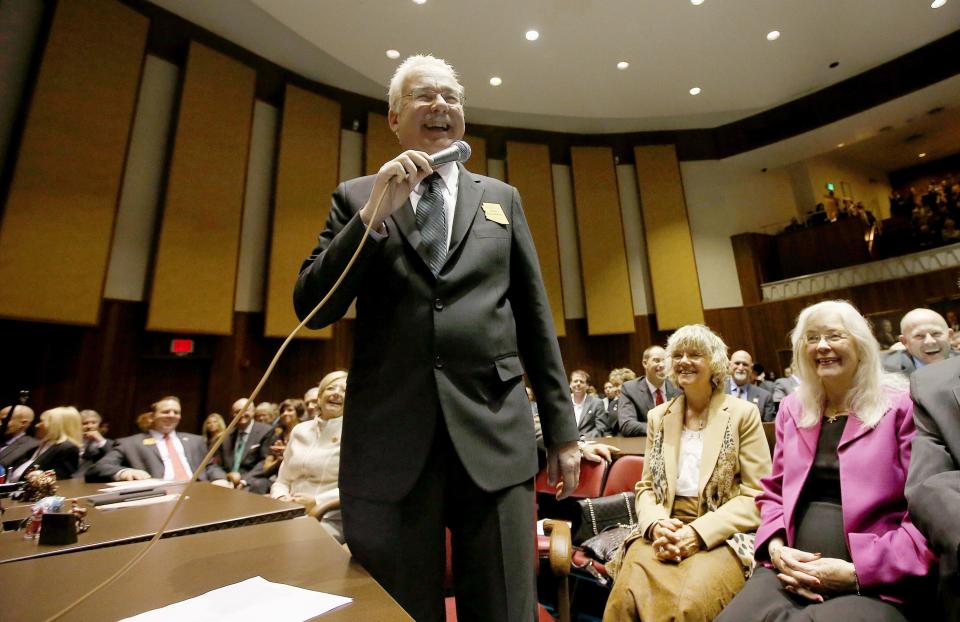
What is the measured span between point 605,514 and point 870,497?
3.56 ft

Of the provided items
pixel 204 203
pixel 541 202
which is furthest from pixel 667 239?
pixel 204 203

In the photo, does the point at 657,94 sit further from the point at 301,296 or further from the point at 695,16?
the point at 301,296

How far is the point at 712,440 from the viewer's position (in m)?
2.01

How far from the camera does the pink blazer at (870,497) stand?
135 centimetres

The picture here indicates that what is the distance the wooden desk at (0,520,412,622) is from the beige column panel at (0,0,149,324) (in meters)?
5.26

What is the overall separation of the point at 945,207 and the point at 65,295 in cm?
1309

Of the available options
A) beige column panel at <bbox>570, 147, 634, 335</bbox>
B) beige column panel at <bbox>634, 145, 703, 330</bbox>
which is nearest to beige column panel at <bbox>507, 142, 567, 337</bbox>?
beige column panel at <bbox>570, 147, 634, 335</bbox>

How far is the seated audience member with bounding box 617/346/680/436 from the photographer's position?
4266 mm

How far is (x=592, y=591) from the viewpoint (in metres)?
2.71

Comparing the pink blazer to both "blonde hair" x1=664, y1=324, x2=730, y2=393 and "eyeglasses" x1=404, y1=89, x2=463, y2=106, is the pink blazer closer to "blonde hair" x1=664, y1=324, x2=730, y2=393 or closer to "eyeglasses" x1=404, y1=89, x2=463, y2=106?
"blonde hair" x1=664, y1=324, x2=730, y2=393

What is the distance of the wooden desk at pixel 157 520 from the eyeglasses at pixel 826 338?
174 cm

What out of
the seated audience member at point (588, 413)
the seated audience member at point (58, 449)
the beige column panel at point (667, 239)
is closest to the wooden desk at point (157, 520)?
the seated audience member at point (58, 449)

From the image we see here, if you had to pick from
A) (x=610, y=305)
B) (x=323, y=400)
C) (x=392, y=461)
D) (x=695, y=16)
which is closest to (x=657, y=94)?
(x=695, y=16)

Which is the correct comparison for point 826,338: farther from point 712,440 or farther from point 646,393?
point 646,393
